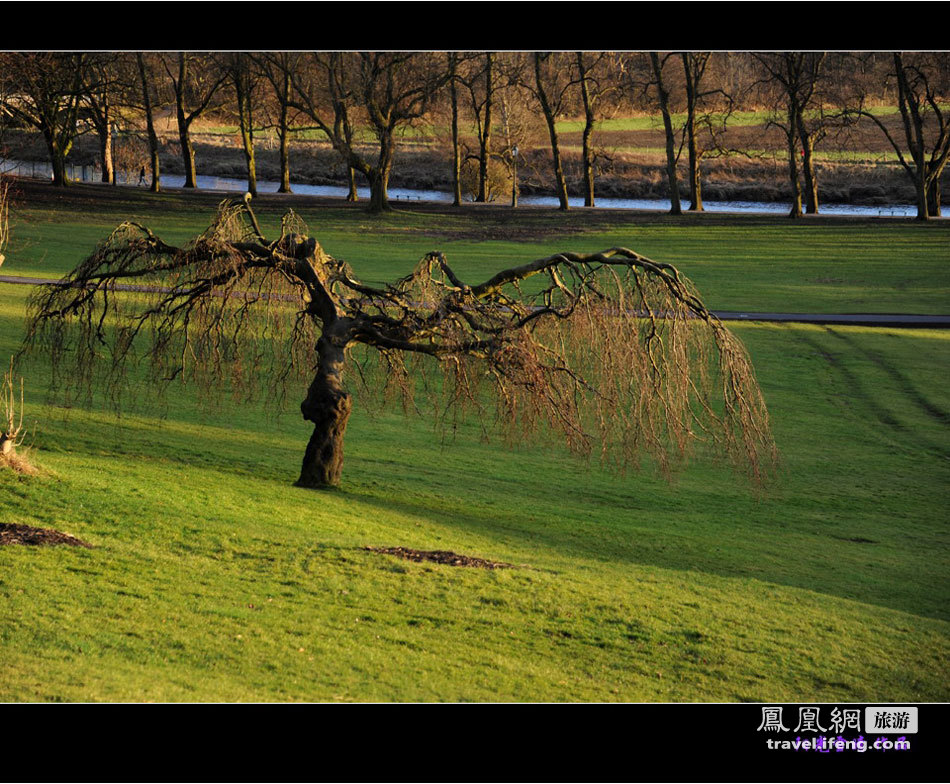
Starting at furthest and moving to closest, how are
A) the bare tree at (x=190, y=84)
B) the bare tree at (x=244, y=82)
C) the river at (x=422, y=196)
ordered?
the river at (x=422, y=196), the bare tree at (x=190, y=84), the bare tree at (x=244, y=82)

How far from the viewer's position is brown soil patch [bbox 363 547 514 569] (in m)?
12.7

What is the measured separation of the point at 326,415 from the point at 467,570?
4559 millimetres

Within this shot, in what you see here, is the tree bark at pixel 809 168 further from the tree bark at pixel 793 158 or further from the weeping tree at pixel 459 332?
the weeping tree at pixel 459 332

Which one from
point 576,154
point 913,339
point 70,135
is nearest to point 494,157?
point 576,154

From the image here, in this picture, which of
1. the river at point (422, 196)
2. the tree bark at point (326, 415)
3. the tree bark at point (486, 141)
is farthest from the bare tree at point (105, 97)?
the tree bark at point (326, 415)

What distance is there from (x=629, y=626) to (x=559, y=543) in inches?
144

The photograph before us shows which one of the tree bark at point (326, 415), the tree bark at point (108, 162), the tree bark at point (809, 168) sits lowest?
the tree bark at point (326, 415)

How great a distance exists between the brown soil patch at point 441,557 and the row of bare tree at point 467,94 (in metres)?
41.8

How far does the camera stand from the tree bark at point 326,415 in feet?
52.3

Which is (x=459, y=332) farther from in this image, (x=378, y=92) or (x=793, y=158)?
(x=378, y=92)

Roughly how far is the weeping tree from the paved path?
17.5 metres

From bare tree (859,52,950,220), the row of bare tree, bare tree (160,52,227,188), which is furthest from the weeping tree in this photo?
bare tree (160,52,227,188)

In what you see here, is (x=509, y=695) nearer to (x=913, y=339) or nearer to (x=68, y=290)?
(x=68, y=290)

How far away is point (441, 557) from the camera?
508 inches
